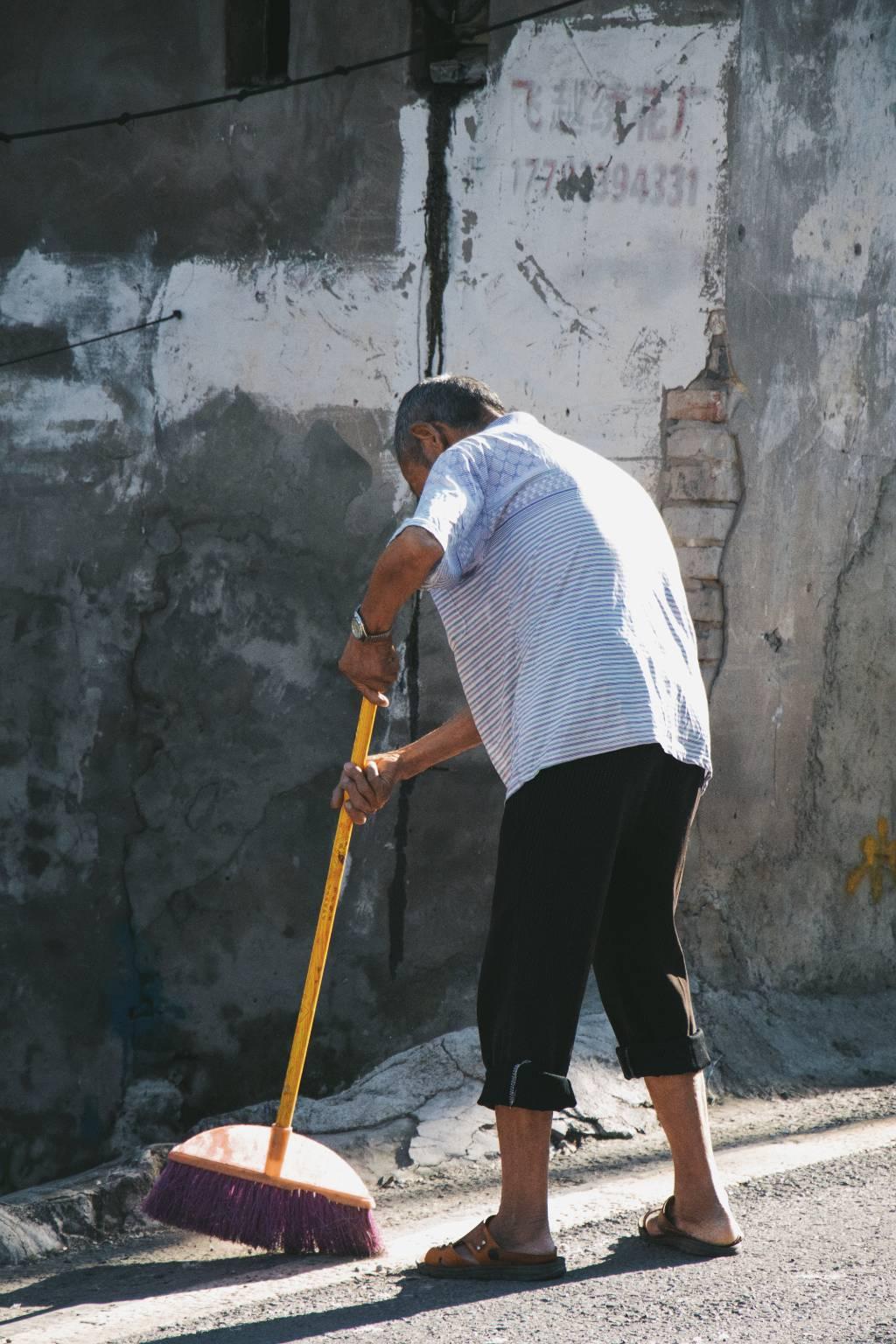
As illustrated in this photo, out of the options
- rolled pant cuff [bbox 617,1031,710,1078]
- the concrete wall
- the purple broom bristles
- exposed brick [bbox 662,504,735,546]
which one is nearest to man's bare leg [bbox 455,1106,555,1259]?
rolled pant cuff [bbox 617,1031,710,1078]

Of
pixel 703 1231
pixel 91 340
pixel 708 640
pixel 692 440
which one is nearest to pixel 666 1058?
pixel 703 1231

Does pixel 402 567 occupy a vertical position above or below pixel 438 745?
above

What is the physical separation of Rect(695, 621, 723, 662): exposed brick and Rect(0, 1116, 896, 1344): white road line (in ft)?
4.75

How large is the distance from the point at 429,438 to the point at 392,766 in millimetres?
690

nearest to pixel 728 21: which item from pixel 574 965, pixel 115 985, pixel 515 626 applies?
pixel 515 626

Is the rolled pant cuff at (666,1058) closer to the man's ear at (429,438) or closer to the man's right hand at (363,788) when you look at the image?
the man's right hand at (363,788)

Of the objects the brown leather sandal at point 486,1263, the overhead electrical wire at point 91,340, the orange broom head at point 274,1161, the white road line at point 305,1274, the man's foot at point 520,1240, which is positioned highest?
the overhead electrical wire at point 91,340

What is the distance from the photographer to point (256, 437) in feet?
14.2

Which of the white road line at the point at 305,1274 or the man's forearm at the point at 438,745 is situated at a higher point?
the man's forearm at the point at 438,745

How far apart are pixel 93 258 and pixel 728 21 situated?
1.96 meters

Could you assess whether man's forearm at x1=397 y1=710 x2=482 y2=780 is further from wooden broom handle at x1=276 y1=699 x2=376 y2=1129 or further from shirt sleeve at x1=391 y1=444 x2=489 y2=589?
shirt sleeve at x1=391 y1=444 x2=489 y2=589

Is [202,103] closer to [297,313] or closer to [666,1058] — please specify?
[297,313]

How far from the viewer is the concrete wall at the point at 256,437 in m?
4.34

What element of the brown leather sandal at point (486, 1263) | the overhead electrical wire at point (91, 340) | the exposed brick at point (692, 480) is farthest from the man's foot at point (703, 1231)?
the overhead electrical wire at point (91, 340)
